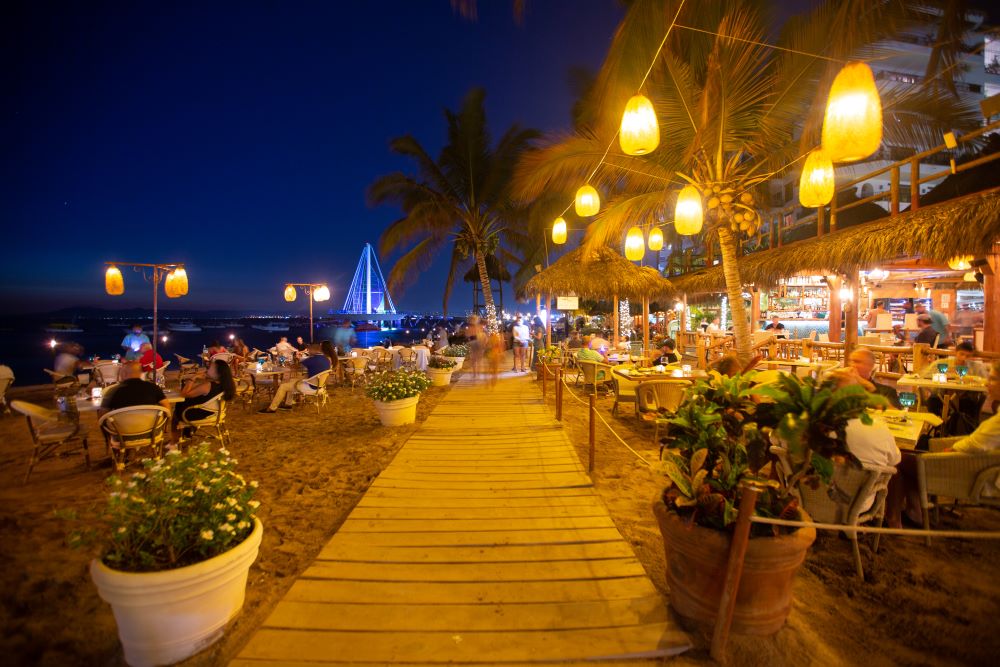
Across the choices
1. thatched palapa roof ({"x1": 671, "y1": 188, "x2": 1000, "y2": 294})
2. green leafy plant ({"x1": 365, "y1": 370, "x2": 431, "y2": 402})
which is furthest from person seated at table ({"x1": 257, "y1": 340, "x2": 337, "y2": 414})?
thatched palapa roof ({"x1": 671, "y1": 188, "x2": 1000, "y2": 294})

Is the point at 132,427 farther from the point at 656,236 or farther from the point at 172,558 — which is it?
the point at 656,236

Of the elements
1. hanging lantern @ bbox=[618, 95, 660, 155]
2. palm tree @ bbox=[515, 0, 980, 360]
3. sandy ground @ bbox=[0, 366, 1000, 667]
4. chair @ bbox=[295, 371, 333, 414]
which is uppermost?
palm tree @ bbox=[515, 0, 980, 360]

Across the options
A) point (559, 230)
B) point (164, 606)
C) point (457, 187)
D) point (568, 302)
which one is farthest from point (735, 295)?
point (457, 187)

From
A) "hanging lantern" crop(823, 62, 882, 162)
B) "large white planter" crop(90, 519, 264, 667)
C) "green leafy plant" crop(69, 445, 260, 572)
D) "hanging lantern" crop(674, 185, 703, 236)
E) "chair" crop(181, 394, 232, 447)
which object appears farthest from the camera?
"hanging lantern" crop(674, 185, 703, 236)

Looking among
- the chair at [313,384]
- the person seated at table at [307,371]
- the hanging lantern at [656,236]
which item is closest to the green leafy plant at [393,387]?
the chair at [313,384]

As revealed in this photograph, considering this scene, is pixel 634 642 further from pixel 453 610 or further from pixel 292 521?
pixel 292 521

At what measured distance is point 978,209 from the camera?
5383mm

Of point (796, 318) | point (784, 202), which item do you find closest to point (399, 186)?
point (796, 318)

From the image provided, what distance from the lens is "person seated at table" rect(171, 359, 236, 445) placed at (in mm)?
5969

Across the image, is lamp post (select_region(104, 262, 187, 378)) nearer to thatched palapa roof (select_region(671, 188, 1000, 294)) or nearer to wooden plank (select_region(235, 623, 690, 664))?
wooden plank (select_region(235, 623, 690, 664))

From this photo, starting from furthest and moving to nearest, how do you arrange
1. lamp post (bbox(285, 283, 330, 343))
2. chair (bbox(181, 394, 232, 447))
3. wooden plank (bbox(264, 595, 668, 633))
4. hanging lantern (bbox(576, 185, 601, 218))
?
1. lamp post (bbox(285, 283, 330, 343))
2. hanging lantern (bbox(576, 185, 601, 218))
3. chair (bbox(181, 394, 232, 447))
4. wooden plank (bbox(264, 595, 668, 633))

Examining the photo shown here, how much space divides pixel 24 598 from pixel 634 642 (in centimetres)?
362

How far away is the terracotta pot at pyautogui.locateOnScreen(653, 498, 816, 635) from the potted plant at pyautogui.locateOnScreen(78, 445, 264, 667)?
2.39m

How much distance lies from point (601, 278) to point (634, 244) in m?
1.85
